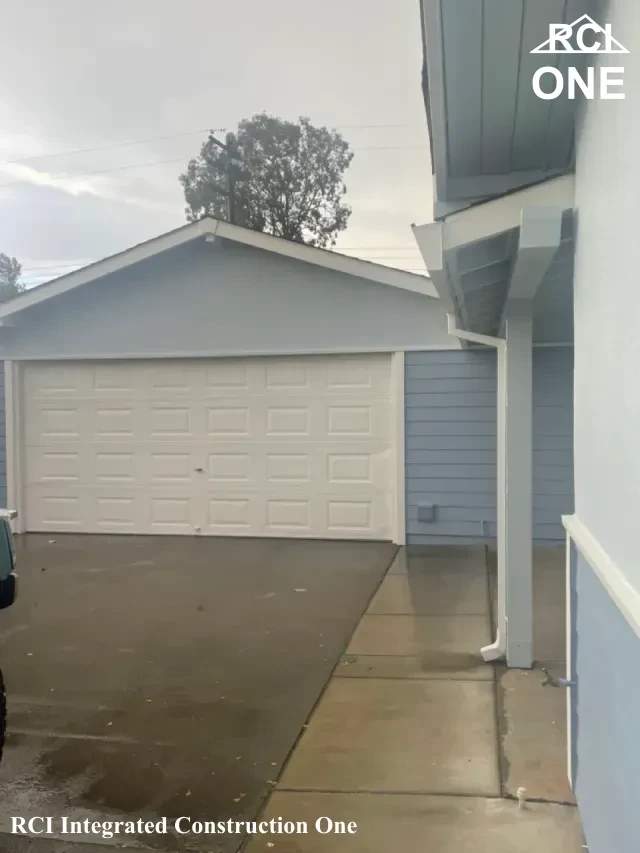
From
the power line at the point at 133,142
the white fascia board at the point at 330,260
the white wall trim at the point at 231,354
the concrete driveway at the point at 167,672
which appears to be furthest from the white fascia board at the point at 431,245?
the power line at the point at 133,142

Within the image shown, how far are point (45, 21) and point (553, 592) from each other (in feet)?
70.2

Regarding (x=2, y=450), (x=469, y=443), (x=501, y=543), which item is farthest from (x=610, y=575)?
(x=2, y=450)

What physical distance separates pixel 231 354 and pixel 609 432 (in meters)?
7.49

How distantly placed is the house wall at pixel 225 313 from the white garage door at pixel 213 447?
9.2 inches

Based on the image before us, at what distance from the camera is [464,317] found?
18.4ft

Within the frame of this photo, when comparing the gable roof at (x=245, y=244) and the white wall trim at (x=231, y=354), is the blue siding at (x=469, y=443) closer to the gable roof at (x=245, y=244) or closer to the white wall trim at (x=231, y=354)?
the white wall trim at (x=231, y=354)

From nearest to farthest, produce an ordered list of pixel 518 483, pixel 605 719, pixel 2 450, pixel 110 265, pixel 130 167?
pixel 605 719 → pixel 518 483 → pixel 110 265 → pixel 2 450 → pixel 130 167

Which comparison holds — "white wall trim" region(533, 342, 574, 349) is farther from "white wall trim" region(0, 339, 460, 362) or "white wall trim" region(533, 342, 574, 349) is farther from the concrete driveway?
the concrete driveway

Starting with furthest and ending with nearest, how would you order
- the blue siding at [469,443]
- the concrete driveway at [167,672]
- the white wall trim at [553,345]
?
the blue siding at [469,443], the white wall trim at [553,345], the concrete driveway at [167,672]

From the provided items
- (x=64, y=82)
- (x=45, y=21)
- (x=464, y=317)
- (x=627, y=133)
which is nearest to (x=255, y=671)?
(x=464, y=317)

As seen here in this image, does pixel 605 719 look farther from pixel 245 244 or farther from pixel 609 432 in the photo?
pixel 245 244

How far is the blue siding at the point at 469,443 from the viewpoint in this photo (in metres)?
8.64

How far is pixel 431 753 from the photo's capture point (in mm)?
3654

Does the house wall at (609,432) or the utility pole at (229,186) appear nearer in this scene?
the house wall at (609,432)
